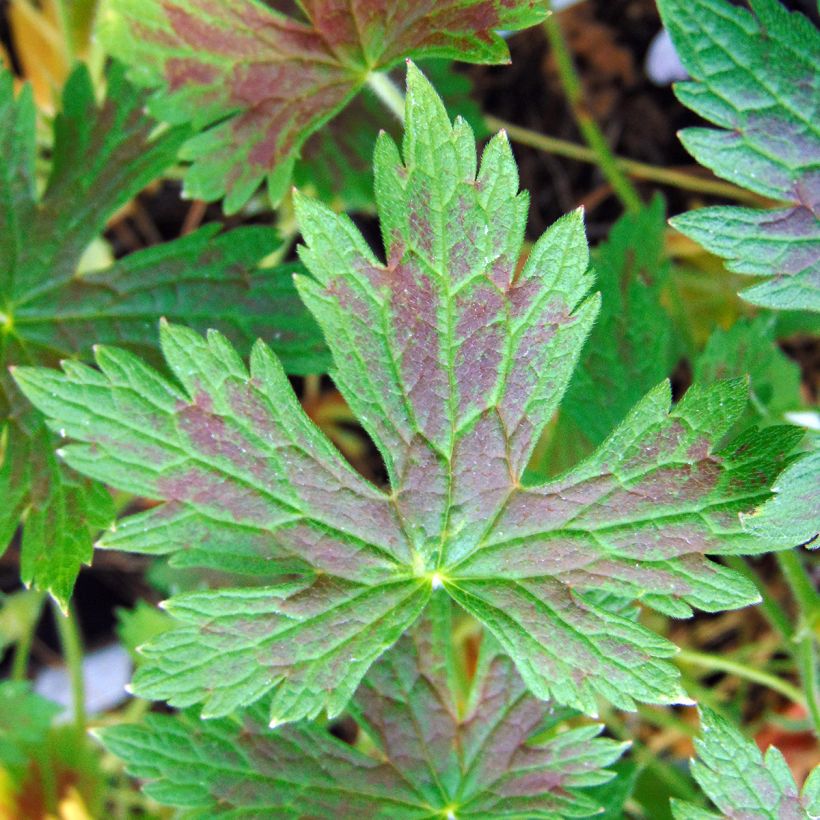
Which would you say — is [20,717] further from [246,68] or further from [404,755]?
[246,68]

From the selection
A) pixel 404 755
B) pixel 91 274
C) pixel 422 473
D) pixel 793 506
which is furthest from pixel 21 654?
pixel 793 506

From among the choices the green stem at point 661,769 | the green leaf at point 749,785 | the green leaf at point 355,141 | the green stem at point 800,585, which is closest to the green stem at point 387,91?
the green leaf at point 355,141

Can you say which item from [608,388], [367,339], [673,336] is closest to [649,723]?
[673,336]

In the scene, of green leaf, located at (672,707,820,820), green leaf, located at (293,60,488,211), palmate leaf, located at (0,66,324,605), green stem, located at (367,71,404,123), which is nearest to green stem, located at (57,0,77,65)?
palmate leaf, located at (0,66,324,605)

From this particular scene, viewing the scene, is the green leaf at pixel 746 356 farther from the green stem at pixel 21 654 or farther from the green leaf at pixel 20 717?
the green stem at pixel 21 654

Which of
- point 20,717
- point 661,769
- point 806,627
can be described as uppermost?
point 20,717

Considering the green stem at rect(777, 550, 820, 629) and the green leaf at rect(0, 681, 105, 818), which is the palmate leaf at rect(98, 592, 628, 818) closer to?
the green stem at rect(777, 550, 820, 629)
